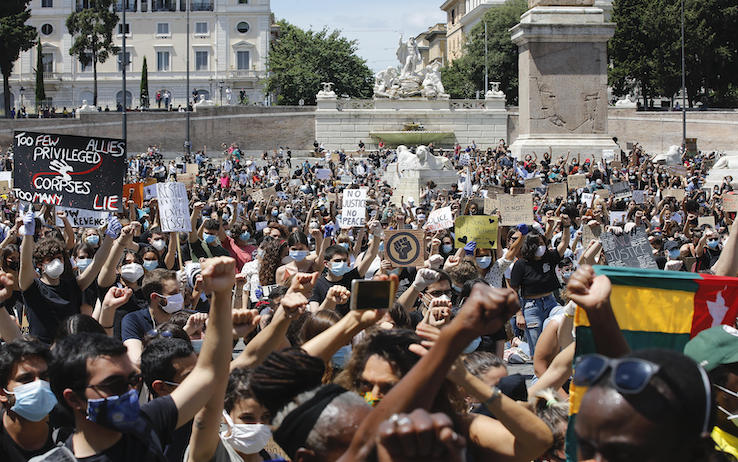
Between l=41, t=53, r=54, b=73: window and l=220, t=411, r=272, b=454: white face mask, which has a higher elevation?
l=41, t=53, r=54, b=73: window

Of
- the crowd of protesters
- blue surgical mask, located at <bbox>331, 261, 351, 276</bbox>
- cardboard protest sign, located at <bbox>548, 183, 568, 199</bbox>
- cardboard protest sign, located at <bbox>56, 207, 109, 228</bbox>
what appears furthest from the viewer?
cardboard protest sign, located at <bbox>548, 183, 568, 199</bbox>

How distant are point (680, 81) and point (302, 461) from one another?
184 ft

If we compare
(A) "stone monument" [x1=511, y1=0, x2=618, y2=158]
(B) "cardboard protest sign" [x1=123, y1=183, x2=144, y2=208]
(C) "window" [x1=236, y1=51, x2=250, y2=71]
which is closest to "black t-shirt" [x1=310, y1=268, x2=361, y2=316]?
(B) "cardboard protest sign" [x1=123, y1=183, x2=144, y2=208]

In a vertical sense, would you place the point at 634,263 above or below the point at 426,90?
below

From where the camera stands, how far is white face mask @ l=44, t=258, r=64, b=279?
6.54 m

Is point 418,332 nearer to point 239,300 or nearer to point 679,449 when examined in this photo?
point 679,449

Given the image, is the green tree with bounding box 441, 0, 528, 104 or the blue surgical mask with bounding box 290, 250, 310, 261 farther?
the green tree with bounding box 441, 0, 528, 104

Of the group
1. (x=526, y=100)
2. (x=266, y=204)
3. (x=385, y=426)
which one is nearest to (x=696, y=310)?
(x=385, y=426)

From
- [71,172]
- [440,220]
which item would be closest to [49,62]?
[440,220]

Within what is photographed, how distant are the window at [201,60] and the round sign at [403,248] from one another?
72.0 metres

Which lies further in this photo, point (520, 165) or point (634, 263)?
point (520, 165)

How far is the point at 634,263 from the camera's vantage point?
25.4ft

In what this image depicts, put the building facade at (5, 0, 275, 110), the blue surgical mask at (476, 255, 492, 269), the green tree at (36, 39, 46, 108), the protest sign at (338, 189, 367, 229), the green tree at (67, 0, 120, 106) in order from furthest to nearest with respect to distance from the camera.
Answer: the building facade at (5, 0, 275, 110) < the green tree at (36, 39, 46, 108) < the green tree at (67, 0, 120, 106) < the protest sign at (338, 189, 367, 229) < the blue surgical mask at (476, 255, 492, 269)

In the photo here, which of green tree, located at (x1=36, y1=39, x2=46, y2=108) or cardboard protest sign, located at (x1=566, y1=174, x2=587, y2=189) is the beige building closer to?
green tree, located at (x1=36, y1=39, x2=46, y2=108)
